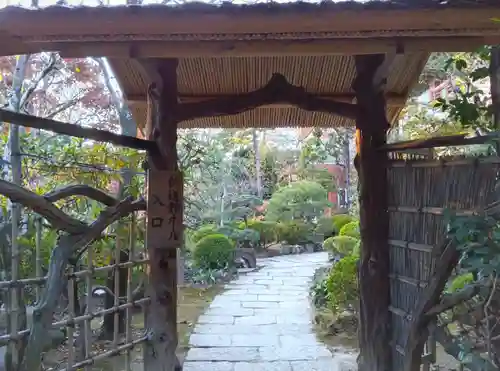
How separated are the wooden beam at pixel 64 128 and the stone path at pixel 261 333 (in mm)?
2246

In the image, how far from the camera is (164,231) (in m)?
3.48

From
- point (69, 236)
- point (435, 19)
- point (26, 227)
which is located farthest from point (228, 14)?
point (26, 227)

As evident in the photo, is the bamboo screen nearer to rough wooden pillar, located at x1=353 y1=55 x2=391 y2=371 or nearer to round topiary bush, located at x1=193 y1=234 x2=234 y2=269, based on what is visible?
rough wooden pillar, located at x1=353 y1=55 x2=391 y2=371

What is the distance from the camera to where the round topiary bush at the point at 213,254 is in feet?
32.0

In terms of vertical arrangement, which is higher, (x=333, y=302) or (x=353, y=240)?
(x=353, y=240)

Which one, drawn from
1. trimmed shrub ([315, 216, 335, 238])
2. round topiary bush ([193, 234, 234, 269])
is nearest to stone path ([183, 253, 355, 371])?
round topiary bush ([193, 234, 234, 269])

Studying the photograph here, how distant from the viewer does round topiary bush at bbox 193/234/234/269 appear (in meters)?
9.74

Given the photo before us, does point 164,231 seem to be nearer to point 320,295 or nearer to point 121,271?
point 121,271

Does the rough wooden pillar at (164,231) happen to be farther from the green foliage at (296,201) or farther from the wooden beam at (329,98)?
the green foliage at (296,201)

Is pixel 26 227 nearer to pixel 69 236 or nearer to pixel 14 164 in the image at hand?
pixel 14 164

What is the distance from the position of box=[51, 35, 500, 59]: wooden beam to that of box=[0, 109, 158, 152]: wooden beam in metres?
0.39

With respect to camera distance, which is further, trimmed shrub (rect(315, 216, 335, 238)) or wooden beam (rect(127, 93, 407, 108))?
trimmed shrub (rect(315, 216, 335, 238))

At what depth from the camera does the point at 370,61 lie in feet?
11.6

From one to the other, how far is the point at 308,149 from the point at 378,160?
11.9 m
